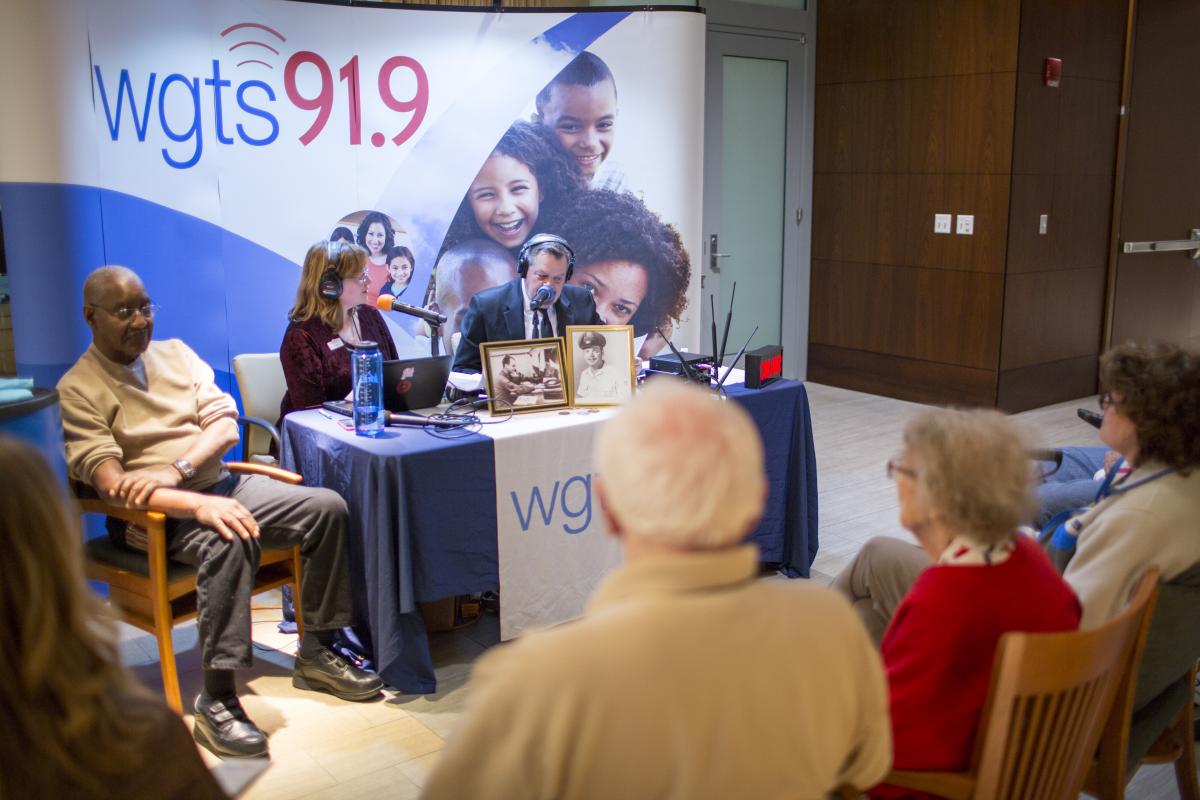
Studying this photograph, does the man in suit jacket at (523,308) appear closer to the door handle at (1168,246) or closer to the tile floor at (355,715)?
the tile floor at (355,715)

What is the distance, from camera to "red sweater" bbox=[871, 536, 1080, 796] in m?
1.67

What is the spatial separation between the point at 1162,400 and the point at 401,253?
3.46m

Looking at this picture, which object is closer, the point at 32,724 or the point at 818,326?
the point at 32,724

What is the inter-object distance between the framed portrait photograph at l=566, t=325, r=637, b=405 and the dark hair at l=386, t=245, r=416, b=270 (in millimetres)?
1598

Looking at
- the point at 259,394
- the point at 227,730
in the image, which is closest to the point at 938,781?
the point at 227,730

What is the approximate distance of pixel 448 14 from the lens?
4879 mm

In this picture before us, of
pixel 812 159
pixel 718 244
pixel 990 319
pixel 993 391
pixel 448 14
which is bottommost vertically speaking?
pixel 993 391

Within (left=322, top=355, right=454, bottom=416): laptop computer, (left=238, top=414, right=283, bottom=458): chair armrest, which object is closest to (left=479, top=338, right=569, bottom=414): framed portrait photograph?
(left=322, top=355, right=454, bottom=416): laptop computer

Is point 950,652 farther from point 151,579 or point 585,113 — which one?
point 585,113

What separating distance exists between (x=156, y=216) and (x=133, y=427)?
4.61 feet

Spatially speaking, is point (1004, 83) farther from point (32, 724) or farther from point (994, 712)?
point (32, 724)

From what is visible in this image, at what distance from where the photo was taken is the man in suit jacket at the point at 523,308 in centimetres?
387

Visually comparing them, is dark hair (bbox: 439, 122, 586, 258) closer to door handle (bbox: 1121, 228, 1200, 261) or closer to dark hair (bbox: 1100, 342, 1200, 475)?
dark hair (bbox: 1100, 342, 1200, 475)

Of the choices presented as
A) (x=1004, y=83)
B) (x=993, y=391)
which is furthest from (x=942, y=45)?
(x=993, y=391)
